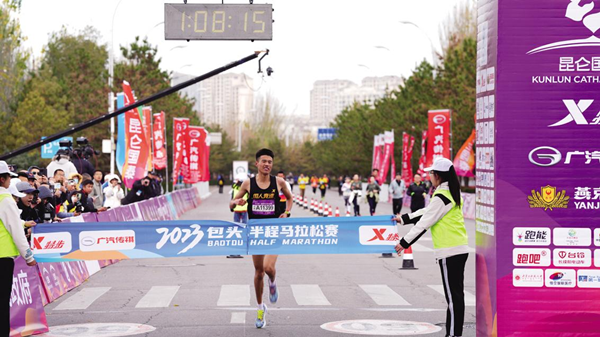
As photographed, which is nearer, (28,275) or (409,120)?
(28,275)

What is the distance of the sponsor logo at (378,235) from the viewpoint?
10969 millimetres

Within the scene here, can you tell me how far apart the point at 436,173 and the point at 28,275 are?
498 cm

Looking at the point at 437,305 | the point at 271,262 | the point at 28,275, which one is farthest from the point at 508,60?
the point at 28,275

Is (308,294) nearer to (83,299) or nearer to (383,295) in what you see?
(383,295)

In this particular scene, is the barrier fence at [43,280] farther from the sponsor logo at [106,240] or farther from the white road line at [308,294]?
the white road line at [308,294]

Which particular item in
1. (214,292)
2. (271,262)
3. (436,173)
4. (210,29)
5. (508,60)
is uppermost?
(210,29)

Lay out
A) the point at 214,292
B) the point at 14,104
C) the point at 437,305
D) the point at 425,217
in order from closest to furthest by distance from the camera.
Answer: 1. the point at 425,217
2. the point at 437,305
3. the point at 214,292
4. the point at 14,104

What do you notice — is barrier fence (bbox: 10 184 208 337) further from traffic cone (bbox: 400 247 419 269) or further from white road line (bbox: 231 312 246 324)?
traffic cone (bbox: 400 247 419 269)

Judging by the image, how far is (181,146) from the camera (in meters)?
50.8

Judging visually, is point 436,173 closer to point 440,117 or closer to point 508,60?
point 508,60

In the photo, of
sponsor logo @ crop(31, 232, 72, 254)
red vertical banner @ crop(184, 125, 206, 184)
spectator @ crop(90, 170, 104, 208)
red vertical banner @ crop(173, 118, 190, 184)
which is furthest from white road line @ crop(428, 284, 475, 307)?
red vertical banner @ crop(184, 125, 206, 184)

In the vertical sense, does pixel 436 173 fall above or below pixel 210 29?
below

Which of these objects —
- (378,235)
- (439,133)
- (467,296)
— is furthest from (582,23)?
(439,133)

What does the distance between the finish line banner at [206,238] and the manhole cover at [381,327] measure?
0.86 m
